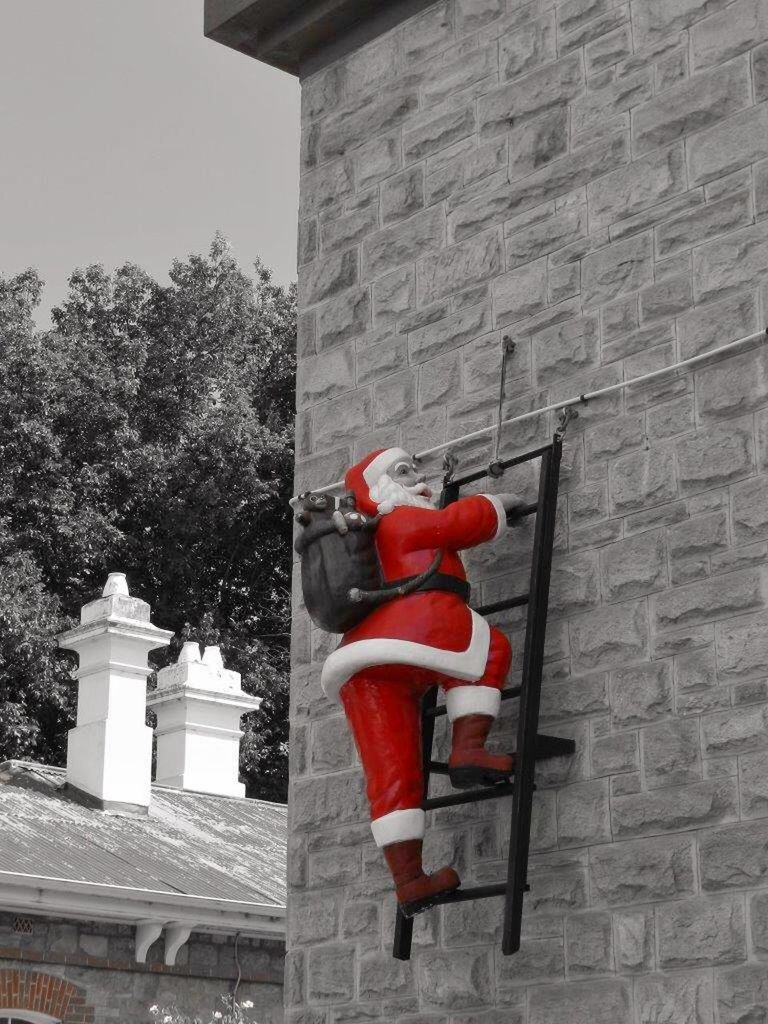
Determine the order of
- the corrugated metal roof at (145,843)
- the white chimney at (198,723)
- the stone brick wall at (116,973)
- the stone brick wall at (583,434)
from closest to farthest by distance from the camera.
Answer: the stone brick wall at (583,434) → the stone brick wall at (116,973) → the corrugated metal roof at (145,843) → the white chimney at (198,723)

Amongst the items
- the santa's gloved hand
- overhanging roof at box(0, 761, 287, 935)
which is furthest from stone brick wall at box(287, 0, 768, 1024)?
overhanging roof at box(0, 761, 287, 935)

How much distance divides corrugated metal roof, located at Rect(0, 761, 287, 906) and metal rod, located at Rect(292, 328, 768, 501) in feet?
20.5

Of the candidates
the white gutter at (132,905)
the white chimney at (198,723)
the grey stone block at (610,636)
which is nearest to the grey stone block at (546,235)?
the grey stone block at (610,636)

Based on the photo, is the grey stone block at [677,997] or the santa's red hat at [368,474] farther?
the santa's red hat at [368,474]

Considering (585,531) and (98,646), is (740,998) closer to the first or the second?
(585,531)

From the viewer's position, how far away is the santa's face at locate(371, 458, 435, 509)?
6531mm

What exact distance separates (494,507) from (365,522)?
46 centimetres

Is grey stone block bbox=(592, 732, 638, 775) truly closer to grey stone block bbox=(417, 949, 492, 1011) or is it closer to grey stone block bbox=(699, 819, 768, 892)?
grey stone block bbox=(699, 819, 768, 892)

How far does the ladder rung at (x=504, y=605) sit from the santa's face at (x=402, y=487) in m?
0.41

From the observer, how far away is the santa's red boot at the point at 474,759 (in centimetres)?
605

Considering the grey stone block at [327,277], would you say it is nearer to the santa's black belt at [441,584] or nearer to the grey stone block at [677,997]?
the santa's black belt at [441,584]

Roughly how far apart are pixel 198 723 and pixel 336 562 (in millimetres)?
10517

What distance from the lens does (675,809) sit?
5871 mm

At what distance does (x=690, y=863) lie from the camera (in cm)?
578
